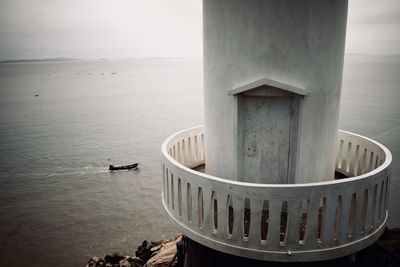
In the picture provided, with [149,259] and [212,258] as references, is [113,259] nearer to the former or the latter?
[149,259]

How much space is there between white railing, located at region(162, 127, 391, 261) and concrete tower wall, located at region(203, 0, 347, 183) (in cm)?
130

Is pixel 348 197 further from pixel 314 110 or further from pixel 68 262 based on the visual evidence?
pixel 68 262

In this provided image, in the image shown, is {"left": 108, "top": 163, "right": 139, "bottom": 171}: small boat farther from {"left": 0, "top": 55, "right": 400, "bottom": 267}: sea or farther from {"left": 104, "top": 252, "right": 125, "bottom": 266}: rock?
{"left": 104, "top": 252, "right": 125, "bottom": 266}: rock

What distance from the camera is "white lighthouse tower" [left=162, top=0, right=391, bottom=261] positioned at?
5.43 metres

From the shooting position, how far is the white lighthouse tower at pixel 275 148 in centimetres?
543

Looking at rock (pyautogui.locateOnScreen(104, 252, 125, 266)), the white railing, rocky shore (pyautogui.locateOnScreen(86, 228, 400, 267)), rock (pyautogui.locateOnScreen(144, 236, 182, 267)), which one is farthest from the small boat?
the white railing

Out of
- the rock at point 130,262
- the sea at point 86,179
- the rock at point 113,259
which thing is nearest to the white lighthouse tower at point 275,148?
the rock at point 130,262

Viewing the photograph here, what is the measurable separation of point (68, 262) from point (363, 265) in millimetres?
14647

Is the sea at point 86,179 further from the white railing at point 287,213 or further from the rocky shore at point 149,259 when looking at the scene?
the white railing at point 287,213

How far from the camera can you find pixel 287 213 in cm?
532

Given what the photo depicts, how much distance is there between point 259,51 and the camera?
636 centimetres

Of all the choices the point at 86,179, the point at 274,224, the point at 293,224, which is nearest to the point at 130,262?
the point at 274,224

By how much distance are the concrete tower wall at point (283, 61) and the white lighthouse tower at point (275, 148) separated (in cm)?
2

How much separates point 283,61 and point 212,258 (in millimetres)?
4192
